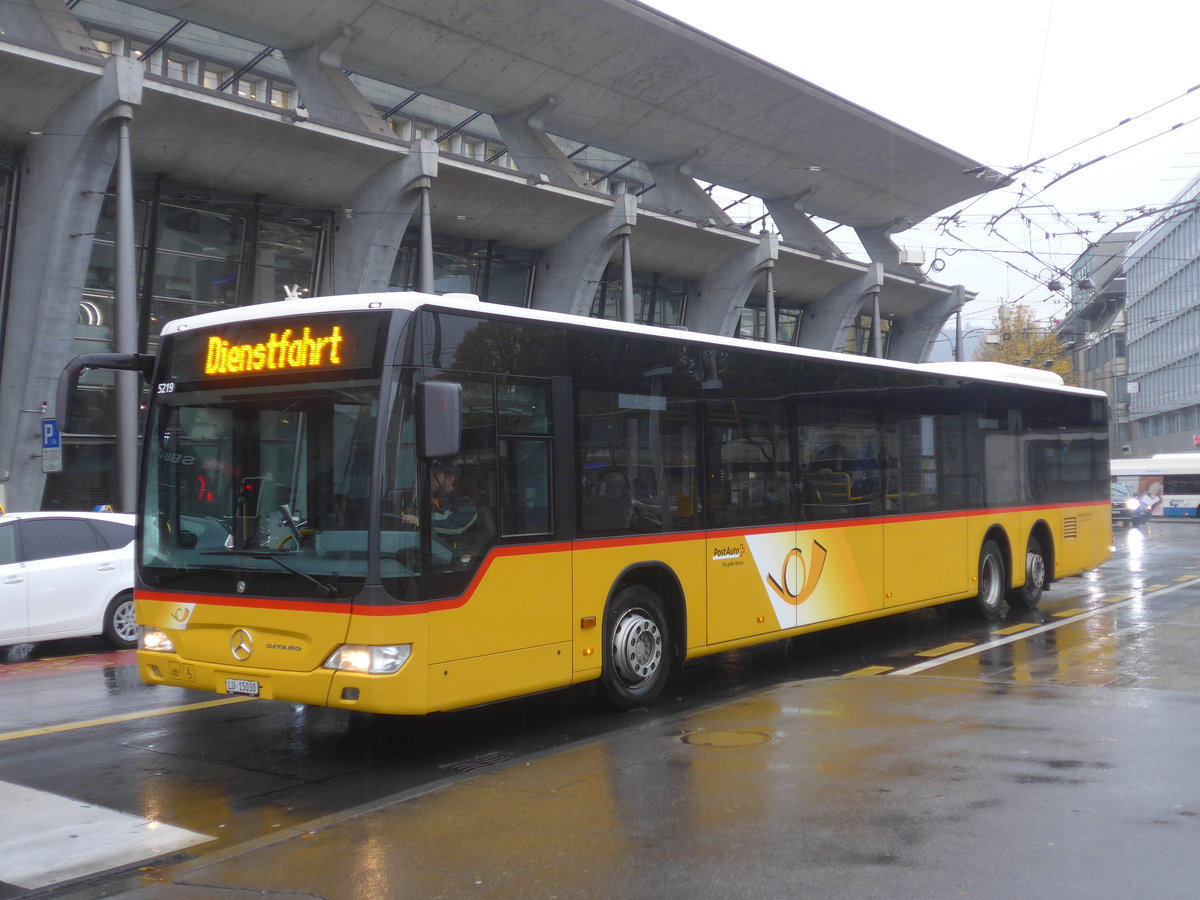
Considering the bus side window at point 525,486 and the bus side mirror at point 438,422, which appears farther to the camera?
the bus side window at point 525,486

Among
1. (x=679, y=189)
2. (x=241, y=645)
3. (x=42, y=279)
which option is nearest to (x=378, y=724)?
(x=241, y=645)

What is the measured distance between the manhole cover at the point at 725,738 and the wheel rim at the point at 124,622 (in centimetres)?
799

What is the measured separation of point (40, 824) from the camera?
6.07 meters

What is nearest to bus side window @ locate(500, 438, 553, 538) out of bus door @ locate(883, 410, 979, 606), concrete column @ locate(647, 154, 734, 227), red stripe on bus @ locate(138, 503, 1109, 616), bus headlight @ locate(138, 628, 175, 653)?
red stripe on bus @ locate(138, 503, 1109, 616)

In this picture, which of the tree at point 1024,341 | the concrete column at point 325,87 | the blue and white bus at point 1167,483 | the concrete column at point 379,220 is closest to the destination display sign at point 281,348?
the concrete column at point 379,220

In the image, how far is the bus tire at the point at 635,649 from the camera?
8586mm

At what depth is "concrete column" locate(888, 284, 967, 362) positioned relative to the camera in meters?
50.7

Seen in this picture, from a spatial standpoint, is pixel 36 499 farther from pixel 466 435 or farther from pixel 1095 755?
pixel 1095 755

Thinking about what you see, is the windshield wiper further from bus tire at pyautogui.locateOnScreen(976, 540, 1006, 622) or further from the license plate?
bus tire at pyautogui.locateOnScreen(976, 540, 1006, 622)

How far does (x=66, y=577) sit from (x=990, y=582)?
1068 centimetres

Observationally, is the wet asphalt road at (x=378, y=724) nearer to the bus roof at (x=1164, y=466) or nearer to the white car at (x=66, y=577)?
the white car at (x=66, y=577)

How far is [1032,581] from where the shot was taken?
1534 centimetres

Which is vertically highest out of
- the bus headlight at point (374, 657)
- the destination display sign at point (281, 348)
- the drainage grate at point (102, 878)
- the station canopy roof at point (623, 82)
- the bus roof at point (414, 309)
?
the station canopy roof at point (623, 82)

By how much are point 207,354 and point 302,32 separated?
20.1m
